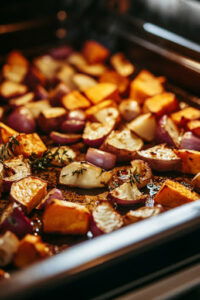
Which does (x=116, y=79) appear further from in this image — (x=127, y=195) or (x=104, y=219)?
(x=104, y=219)

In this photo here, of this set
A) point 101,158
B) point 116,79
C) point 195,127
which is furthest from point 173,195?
point 116,79

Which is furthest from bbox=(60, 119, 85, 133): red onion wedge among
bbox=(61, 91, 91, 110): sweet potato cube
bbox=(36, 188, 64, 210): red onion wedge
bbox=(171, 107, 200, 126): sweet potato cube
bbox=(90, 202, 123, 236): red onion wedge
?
bbox=(90, 202, 123, 236): red onion wedge

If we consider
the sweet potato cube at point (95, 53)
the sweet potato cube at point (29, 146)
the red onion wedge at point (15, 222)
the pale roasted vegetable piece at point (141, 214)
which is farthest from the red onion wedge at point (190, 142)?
the sweet potato cube at point (95, 53)

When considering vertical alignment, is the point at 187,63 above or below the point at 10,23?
above

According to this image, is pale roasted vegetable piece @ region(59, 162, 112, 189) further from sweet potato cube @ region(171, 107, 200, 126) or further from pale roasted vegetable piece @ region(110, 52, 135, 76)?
pale roasted vegetable piece @ region(110, 52, 135, 76)

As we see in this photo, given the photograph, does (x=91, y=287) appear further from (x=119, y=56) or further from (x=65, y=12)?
(x=65, y=12)

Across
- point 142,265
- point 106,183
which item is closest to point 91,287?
point 142,265
